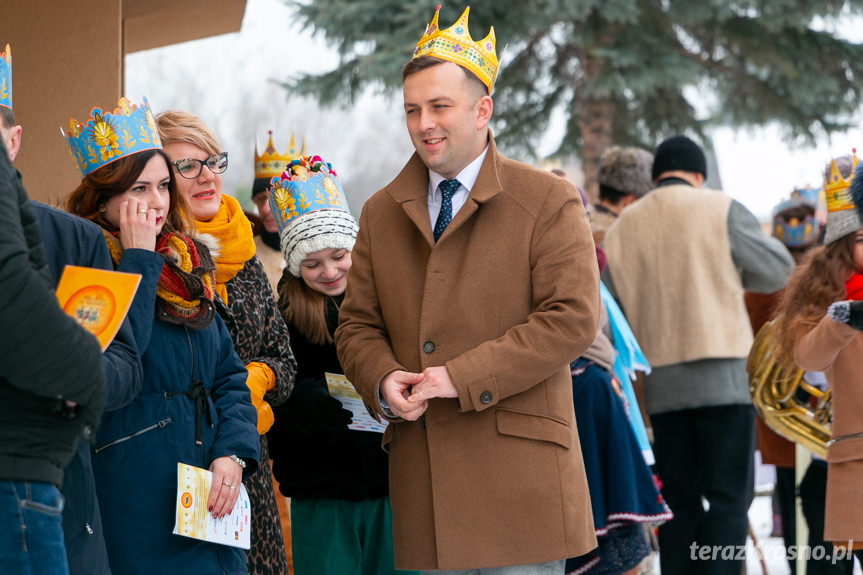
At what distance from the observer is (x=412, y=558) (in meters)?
3.19

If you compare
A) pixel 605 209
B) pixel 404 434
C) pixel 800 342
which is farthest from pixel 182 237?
pixel 605 209

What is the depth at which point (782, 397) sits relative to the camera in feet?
17.0

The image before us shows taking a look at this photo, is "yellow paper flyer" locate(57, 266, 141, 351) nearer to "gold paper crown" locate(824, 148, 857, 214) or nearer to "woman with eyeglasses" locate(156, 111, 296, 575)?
"woman with eyeglasses" locate(156, 111, 296, 575)

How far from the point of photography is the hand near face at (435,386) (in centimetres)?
304

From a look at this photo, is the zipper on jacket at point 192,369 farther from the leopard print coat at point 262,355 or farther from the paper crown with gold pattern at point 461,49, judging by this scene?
the paper crown with gold pattern at point 461,49

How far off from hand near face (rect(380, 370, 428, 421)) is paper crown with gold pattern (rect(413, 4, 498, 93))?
92 cm

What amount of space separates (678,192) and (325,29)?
7874 millimetres

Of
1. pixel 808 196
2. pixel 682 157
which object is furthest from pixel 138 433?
pixel 808 196

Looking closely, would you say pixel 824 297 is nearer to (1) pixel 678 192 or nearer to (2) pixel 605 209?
(1) pixel 678 192

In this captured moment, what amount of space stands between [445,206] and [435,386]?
0.59 metres

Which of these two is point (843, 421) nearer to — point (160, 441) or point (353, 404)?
point (353, 404)

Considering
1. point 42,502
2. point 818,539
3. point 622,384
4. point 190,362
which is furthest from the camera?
point 818,539

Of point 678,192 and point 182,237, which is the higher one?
point 678,192

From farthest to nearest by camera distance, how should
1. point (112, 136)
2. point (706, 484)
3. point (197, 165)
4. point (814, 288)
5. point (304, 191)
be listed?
point (706, 484) → point (814, 288) → point (304, 191) → point (197, 165) → point (112, 136)
